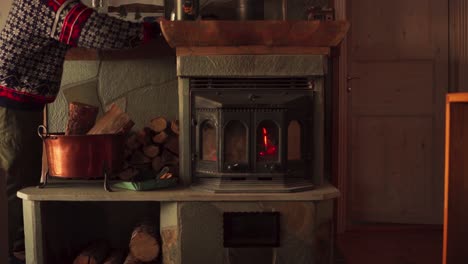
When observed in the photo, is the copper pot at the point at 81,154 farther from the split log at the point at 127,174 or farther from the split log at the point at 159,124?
the split log at the point at 159,124

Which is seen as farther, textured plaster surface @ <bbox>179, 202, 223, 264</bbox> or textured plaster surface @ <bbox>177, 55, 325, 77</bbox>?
textured plaster surface @ <bbox>177, 55, 325, 77</bbox>

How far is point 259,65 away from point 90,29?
0.75 metres

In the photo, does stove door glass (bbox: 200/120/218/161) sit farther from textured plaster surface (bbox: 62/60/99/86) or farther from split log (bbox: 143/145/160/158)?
textured plaster surface (bbox: 62/60/99/86)

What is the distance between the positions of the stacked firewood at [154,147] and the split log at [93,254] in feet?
1.33

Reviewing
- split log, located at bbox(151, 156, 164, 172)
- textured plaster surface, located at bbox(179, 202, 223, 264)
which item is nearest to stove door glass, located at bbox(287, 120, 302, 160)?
textured plaster surface, located at bbox(179, 202, 223, 264)

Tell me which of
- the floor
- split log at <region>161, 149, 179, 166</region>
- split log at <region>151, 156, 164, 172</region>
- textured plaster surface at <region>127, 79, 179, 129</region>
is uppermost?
textured plaster surface at <region>127, 79, 179, 129</region>

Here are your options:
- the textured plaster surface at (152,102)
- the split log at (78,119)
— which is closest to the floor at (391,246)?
the textured plaster surface at (152,102)

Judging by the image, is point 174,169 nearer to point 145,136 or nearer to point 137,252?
point 145,136

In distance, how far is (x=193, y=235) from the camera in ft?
7.06

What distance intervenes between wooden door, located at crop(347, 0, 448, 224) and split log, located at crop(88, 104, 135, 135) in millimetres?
1681

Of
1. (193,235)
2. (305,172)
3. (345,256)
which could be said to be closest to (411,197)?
(345,256)

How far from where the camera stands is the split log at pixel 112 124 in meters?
2.36

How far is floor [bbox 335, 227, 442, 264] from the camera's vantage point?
8.98 ft

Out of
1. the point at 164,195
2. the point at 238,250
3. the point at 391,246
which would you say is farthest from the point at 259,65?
the point at 391,246
